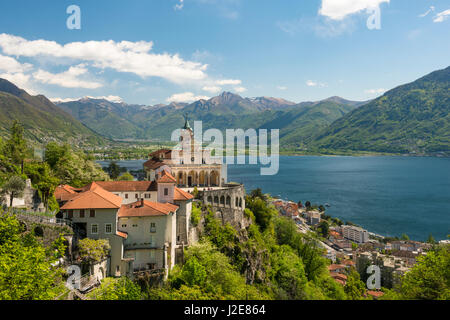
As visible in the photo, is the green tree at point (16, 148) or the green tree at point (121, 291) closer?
the green tree at point (121, 291)

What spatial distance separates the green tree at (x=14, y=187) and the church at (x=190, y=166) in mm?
23402

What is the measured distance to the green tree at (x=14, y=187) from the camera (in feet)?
97.4

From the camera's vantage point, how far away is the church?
54.7m

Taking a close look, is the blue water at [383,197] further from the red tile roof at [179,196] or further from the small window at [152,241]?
the small window at [152,241]

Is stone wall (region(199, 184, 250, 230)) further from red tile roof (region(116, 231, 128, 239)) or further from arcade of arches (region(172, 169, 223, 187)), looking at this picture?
red tile roof (region(116, 231, 128, 239))

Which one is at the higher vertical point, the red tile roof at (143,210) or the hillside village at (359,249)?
the red tile roof at (143,210)

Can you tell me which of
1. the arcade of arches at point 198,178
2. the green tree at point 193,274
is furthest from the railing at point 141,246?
the arcade of arches at point 198,178

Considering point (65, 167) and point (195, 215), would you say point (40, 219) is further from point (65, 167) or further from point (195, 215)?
point (65, 167)

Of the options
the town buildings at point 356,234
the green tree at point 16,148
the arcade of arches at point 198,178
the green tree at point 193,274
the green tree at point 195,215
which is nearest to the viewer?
the green tree at point 193,274

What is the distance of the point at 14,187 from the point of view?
30.3 meters

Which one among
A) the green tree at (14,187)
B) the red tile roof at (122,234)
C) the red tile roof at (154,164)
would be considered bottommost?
the red tile roof at (122,234)

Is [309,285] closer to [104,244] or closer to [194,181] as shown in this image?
[194,181]

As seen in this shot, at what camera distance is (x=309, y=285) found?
44281 mm

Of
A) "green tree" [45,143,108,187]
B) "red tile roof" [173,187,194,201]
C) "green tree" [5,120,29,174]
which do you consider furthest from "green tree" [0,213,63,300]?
"green tree" [45,143,108,187]
